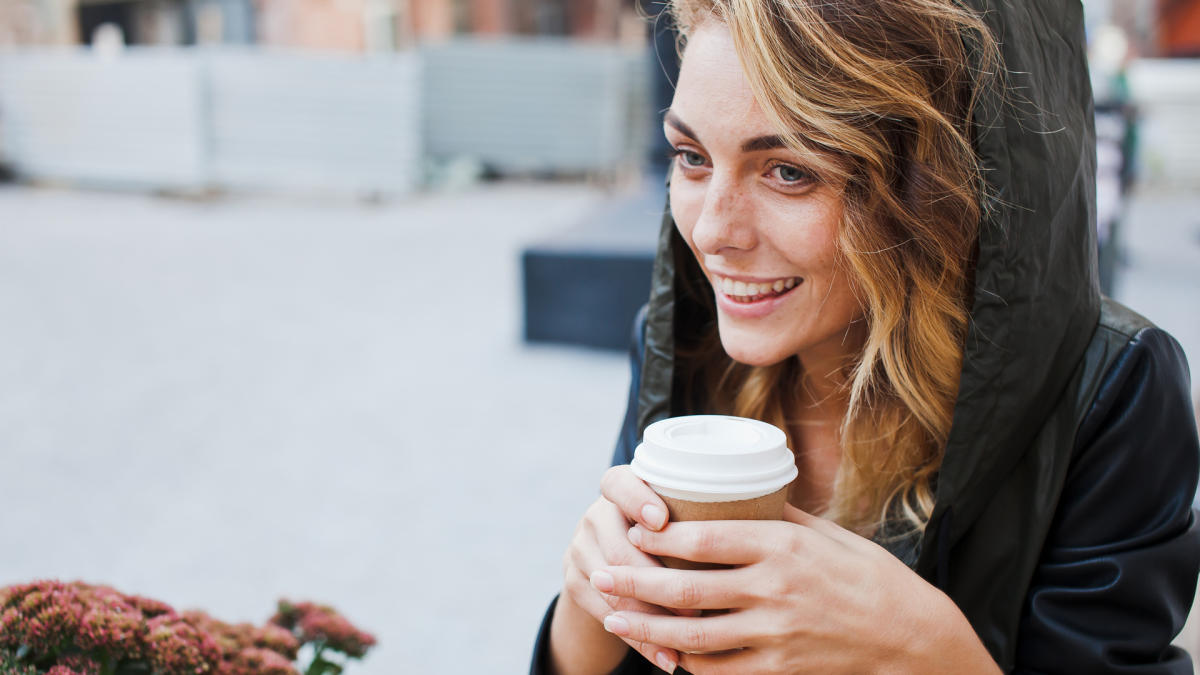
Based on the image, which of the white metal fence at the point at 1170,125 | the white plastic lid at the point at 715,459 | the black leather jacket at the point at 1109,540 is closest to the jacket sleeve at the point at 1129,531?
the black leather jacket at the point at 1109,540

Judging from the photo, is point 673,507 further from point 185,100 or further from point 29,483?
point 185,100

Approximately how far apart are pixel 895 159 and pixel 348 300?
4.91 m

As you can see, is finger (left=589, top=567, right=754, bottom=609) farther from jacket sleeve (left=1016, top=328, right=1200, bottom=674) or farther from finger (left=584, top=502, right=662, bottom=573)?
jacket sleeve (left=1016, top=328, right=1200, bottom=674)

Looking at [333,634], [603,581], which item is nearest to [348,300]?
[333,634]

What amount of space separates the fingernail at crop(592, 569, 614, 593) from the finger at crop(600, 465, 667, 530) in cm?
6

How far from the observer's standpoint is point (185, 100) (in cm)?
883

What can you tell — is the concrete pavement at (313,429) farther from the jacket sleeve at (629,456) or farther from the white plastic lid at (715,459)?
the white plastic lid at (715,459)

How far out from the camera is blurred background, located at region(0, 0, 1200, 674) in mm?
2826

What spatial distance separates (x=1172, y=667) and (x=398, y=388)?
11.4 feet

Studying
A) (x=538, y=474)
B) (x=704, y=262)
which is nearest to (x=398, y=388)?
(x=538, y=474)

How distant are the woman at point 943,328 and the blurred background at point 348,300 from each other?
48 centimetres

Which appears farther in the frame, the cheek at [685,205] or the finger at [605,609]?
the cheek at [685,205]

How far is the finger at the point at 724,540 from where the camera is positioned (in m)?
0.81

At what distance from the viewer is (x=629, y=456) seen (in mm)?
1302
